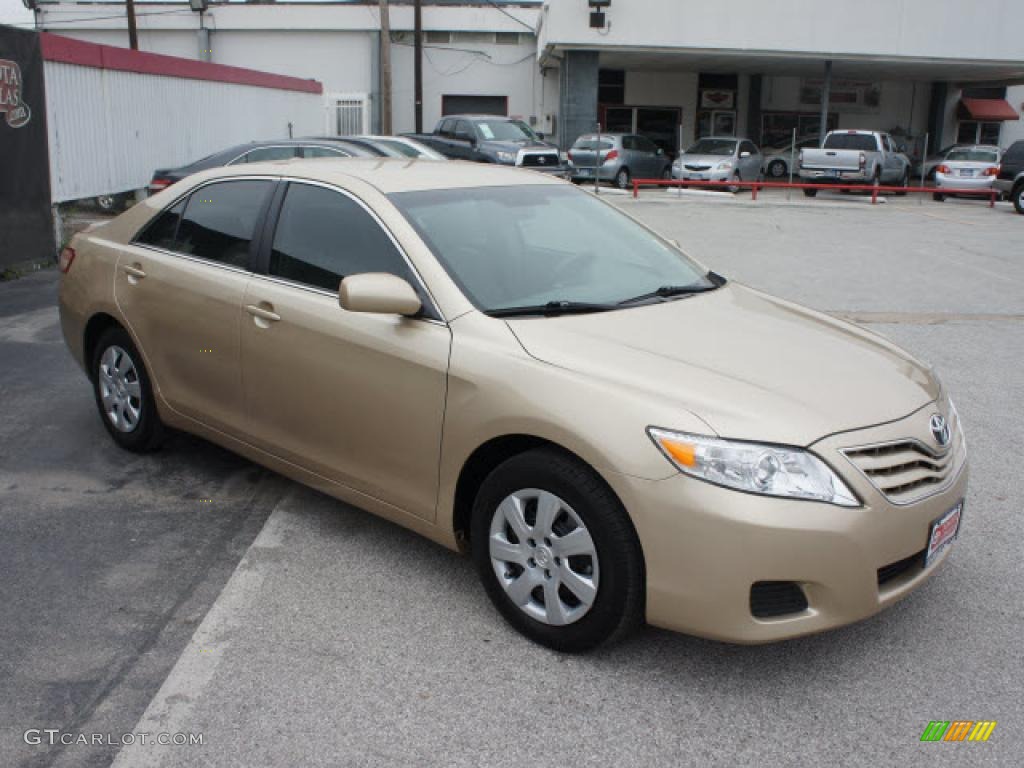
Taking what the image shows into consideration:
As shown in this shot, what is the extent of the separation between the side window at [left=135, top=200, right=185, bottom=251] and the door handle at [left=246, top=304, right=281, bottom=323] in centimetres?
88

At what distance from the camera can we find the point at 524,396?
340cm

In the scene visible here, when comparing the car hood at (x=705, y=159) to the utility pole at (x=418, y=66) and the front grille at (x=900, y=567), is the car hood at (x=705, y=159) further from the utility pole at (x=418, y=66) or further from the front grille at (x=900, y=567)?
the front grille at (x=900, y=567)

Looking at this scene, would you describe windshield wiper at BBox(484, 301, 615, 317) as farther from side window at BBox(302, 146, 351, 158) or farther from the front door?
side window at BBox(302, 146, 351, 158)

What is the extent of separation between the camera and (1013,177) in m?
23.6

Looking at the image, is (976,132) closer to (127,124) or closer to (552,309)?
(127,124)

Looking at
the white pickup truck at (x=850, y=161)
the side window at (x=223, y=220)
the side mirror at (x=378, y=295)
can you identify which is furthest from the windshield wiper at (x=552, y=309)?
the white pickup truck at (x=850, y=161)

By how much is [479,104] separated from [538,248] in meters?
36.6

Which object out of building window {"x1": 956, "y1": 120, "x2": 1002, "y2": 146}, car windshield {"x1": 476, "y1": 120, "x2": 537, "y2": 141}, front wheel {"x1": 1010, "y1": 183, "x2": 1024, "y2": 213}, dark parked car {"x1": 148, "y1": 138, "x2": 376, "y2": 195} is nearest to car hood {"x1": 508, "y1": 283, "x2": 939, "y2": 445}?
dark parked car {"x1": 148, "y1": 138, "x2": 376, "y2": 195}

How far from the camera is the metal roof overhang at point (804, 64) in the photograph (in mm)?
31141

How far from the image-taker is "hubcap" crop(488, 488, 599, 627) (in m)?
3.30

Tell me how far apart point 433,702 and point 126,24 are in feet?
136

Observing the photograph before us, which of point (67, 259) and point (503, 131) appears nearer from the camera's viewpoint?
point (67, 259)

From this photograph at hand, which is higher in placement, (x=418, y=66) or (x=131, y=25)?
(x=131, y=25)

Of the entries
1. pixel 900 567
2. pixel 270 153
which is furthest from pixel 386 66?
pixel 900 567
